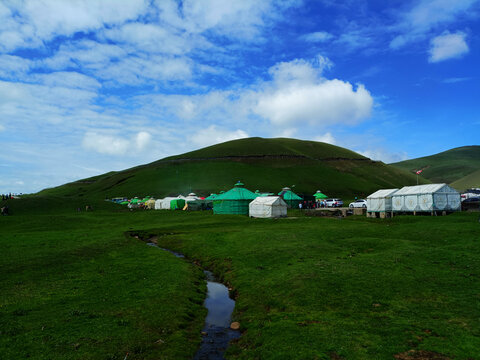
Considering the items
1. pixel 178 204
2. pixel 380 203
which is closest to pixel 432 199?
pixel 380 203

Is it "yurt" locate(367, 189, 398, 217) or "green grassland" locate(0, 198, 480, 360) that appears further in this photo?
"yurt" locate(367, 189, 398, 217)

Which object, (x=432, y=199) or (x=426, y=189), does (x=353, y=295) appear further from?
(x=426, y=189)

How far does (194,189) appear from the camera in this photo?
17788 centimetres

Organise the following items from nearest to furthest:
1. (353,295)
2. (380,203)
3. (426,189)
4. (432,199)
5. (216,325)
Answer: (216,325), (353,295), (432,199), (426,189), (380,203)

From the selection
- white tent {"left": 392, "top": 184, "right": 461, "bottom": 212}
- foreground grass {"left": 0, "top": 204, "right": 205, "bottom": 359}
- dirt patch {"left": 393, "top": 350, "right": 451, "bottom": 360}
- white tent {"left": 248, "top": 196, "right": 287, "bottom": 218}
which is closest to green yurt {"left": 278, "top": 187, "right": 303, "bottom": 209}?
white tent {"left": 248, "top": 196, "right": 287, "bottom": 218}

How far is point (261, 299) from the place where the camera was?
19500 millimetres

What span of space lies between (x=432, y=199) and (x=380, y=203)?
8924 millimetres

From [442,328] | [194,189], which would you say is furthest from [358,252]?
[194,189]

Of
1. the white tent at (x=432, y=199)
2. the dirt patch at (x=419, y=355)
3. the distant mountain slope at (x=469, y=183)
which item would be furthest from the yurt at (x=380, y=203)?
the distant mountain slope at (x=469, y=183)

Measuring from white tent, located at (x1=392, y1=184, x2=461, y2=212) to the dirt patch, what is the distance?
1989 inches

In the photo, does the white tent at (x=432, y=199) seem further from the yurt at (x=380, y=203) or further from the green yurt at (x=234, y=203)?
the green yurt at (x=234, y=203)

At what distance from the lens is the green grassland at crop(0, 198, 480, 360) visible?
13242mm

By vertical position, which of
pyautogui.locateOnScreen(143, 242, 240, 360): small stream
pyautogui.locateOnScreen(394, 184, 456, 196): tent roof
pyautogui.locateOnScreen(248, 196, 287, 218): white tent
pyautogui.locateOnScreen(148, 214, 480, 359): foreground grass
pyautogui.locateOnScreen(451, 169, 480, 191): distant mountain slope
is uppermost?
pyautogui.locateOnScreen(451, 169, 480, 191): distant mountain slope

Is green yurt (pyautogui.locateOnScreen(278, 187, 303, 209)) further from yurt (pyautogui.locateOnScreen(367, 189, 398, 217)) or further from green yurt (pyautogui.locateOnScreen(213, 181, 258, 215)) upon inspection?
yurt (pyautogui.locateOnScreen(367, 189, 398, 217))
